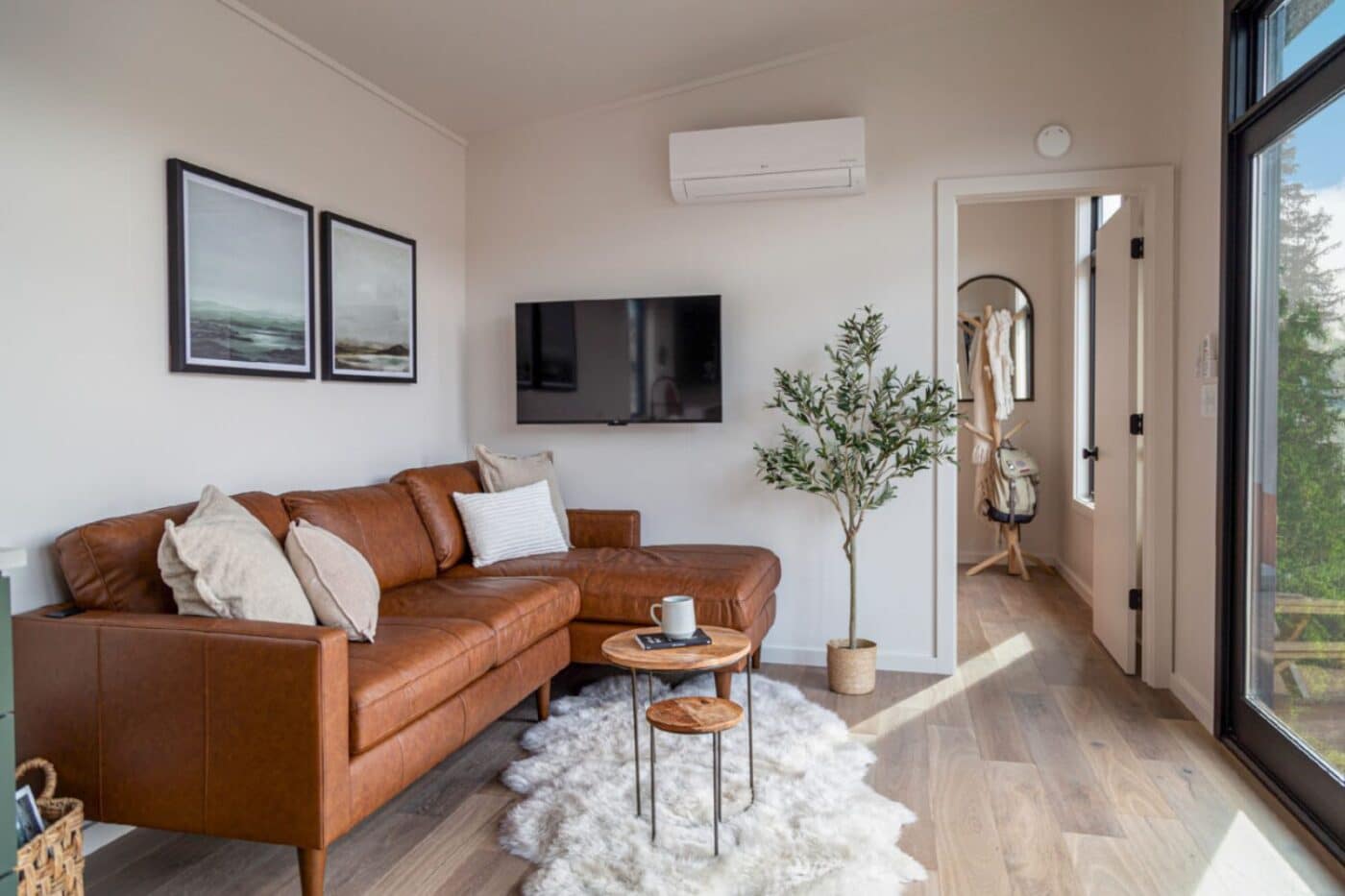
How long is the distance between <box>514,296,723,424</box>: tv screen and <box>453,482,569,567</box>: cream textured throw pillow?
0.57 m

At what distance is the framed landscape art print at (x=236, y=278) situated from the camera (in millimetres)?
2674

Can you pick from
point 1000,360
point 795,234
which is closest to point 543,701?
point 795,234

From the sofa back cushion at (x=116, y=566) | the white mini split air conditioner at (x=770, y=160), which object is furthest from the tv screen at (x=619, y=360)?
the sofa back cushion at (x=116, y=566)

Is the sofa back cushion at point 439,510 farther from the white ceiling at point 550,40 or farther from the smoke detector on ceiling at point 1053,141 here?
the smoke detector on ceiling at point 1053,141

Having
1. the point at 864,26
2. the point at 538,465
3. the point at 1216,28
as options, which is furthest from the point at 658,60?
the point at 1216,28

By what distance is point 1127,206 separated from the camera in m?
3.80

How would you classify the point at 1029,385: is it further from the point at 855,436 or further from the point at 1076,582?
the point at 855,436

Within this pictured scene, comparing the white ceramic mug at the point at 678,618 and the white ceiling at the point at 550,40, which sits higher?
the white ceiling at the point at 550,40

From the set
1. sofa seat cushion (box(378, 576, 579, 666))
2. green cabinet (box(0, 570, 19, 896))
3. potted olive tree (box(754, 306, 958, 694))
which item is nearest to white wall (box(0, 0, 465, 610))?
sofa seat cushion (box(378, 576, 579, 666))

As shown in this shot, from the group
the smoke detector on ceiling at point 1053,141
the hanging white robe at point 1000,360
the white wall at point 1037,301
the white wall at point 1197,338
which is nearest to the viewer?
the white wall at point 1197,338

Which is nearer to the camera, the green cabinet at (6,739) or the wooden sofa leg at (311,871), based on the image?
the green cabinet at (6,739)

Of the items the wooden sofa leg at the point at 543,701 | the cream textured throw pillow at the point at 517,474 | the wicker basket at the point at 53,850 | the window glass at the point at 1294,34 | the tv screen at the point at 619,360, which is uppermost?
the window glass at the point at 1294,34

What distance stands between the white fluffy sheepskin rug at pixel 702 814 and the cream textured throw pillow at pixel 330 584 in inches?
27.5

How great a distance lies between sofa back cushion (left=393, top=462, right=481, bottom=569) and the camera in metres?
3.57
